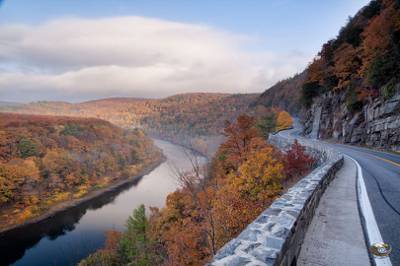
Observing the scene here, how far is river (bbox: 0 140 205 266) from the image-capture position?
2928cm

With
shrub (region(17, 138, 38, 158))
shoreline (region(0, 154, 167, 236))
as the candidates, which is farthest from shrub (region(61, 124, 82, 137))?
shoreline (region(0, 154, 167, 236))

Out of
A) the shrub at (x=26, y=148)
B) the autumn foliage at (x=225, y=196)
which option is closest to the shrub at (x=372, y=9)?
the autumn foliage at (x=225, y=196)

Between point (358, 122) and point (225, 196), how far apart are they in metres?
17.4

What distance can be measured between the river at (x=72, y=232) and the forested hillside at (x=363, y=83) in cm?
1448

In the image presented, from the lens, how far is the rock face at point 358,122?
18.1 metres

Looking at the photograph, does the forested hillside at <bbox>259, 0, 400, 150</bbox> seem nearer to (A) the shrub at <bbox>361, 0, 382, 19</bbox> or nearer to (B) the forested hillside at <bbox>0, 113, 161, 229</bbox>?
(A) the shrub at <bbox>361, 0, 382, 19</bbox>

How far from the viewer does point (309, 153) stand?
18047mm

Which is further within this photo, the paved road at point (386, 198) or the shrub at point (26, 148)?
the shrub at point (26, 148)

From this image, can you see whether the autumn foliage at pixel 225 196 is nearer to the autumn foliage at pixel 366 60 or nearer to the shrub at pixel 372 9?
the autumn foliage at pixel 366 60

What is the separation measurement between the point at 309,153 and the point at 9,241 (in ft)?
123

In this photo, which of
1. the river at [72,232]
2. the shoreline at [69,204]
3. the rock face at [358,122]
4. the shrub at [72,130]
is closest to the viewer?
the rock face at [358,122]

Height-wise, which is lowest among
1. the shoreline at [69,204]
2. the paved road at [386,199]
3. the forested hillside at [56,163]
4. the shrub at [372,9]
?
the shoreline at [69,204]

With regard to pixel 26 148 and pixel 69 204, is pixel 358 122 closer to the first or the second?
pixel 69 204

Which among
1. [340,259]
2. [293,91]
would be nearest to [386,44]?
[340,259]
